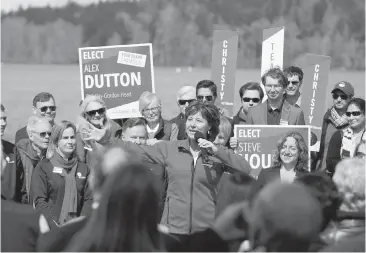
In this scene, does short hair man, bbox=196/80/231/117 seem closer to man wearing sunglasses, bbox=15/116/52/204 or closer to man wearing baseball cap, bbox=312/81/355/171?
man wearing baseball cap, bbox=312/81/355/171

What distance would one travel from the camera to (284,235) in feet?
9.23

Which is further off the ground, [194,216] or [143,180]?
[143,180]

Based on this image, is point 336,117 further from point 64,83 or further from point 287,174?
point 64,83

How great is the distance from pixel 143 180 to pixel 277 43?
5.23 m

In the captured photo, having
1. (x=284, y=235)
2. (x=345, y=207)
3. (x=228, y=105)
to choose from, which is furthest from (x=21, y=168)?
(x=284, y=235)

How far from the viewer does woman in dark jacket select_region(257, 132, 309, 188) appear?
587 cm

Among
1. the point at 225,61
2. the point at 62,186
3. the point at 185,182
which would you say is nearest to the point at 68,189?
the point at 62,186

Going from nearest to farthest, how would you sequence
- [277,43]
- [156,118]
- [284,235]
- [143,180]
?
[284,235] → [143,180] → [156,118] → [277,43]

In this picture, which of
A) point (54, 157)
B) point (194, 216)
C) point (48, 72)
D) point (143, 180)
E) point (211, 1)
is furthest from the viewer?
point (48, 72)

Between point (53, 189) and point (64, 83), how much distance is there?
17389 millimetres

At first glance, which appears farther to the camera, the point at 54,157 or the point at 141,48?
the point at 141,48

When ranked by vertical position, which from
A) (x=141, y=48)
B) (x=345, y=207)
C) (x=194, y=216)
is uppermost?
(x=141, y=48)

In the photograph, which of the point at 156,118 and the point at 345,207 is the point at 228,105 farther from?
the point at 345,207

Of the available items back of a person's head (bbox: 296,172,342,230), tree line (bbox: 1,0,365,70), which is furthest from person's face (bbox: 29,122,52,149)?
tree line (bbox: 1,0,365,70)
